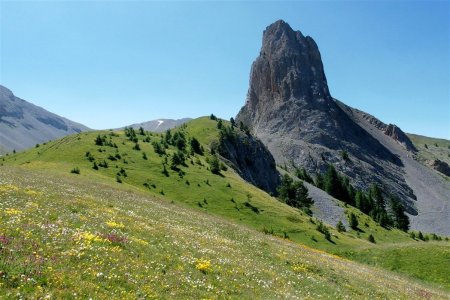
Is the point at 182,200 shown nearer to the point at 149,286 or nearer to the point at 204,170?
the point at 204,170

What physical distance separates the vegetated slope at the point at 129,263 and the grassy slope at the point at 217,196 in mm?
23266

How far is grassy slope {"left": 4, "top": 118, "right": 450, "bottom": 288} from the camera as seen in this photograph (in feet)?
181

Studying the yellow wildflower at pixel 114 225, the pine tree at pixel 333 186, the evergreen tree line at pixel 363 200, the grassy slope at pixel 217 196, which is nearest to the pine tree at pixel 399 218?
the evergreen tree line at pixel 363 200

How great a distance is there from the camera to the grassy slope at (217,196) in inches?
2170

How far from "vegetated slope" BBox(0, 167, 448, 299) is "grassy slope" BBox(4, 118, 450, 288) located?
23.3 m

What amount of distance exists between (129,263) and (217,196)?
192 feet

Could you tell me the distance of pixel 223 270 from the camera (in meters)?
21.8

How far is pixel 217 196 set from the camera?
76312mm

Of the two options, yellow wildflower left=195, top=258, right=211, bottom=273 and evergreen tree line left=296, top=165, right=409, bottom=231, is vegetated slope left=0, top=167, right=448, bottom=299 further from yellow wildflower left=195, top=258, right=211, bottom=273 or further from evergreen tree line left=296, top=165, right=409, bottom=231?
evergreen tree line left=296, top=165, right=409, bottom=231

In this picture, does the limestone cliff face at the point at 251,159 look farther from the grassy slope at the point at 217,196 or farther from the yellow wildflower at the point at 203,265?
the yellow wildflower at the point at 203,265

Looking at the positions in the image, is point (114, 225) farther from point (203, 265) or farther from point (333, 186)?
point (333, 186)

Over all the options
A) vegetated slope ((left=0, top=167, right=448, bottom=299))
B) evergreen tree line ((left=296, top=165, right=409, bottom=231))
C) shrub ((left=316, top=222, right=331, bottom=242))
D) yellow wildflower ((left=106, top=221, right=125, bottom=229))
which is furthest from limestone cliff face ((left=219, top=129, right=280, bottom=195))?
yellow wildflower ((left=106, top=221, right=125, bottom=229))

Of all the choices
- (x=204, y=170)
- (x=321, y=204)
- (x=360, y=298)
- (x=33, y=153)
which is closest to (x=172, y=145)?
(x=204, y=170)

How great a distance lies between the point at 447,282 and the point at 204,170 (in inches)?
2285
